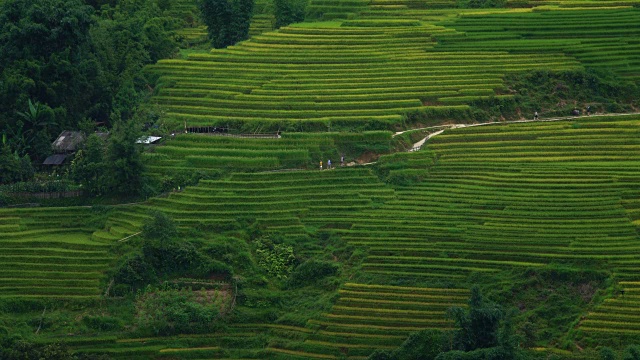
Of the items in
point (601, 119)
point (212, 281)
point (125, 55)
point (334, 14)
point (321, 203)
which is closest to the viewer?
point (212, 281)

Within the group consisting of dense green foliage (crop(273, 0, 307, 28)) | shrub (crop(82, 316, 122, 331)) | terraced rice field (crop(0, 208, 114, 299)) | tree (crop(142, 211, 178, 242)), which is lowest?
shrub (crop(82, 316, 122, 331))

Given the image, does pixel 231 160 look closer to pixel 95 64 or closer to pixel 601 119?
pixel 95 64

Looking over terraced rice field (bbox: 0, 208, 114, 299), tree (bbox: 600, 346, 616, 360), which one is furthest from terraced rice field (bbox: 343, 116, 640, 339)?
terraced rice field (bbox: 0, 208, 114, 299)

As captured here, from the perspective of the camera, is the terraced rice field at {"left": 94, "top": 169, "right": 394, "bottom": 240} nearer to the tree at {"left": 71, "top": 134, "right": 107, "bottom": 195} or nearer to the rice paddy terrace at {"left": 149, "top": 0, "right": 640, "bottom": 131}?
the tree at {"left": 71, "top": 134, "right": 107, "bottom": 195}

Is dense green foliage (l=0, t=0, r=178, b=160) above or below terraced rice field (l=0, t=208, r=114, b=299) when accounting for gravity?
above

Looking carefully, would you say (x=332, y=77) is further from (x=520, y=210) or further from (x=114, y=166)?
(x=520, y=210)

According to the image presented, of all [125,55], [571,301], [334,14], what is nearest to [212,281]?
[571,301]

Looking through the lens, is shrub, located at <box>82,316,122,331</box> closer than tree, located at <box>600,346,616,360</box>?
No
